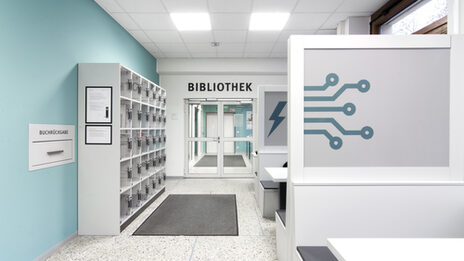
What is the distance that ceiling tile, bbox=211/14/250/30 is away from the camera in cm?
366

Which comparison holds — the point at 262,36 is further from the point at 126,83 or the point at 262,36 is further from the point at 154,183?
the point at 154,183

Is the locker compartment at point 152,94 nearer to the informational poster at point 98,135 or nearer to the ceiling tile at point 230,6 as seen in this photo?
the informational poster at point 98,135

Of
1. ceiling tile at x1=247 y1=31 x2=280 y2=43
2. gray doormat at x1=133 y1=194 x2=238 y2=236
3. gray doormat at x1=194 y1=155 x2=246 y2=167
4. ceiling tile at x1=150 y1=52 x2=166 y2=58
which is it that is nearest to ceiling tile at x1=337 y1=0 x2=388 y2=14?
ceiling tile at x1=247 y1=31 x2=280 y2=43

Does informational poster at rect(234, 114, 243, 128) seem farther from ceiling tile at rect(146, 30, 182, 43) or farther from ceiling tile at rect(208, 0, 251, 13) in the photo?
ceiling tile at rect(208, 0, 251, 13)

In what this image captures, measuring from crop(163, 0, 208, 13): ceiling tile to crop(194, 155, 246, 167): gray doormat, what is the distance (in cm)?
387

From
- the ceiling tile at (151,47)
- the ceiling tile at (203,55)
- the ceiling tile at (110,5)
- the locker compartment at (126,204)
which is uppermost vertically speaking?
the ceiling tile at (203,55)

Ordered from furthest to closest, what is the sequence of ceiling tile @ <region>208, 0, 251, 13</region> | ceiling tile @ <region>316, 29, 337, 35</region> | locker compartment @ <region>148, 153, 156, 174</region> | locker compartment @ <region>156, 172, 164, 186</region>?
locker compartment @ <region>156, 172, 164, 186</region>
ceiling tile @ <region>316, 29, 337, 35</region>
locker compartment @ <region>148, 153, 156, 174</region>
ceiling tile @ <region>208, 0, 251, 13</region>

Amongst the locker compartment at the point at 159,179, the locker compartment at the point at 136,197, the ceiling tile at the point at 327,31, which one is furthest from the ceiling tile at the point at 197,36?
the locker compartment at the point at 136,197

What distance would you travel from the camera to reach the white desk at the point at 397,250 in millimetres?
971

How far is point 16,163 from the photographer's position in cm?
204

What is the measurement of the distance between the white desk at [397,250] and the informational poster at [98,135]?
2.63 metres

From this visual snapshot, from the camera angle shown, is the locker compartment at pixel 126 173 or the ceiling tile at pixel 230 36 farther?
the ceiling tile at pixel 230 36

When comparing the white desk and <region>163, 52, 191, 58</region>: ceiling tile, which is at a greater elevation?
<region>163, 52, 191, 58</region>: ceiling tile

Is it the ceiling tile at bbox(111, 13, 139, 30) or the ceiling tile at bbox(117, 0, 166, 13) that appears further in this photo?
the ceiling tile at bbox(111, 13, 139, 30)
